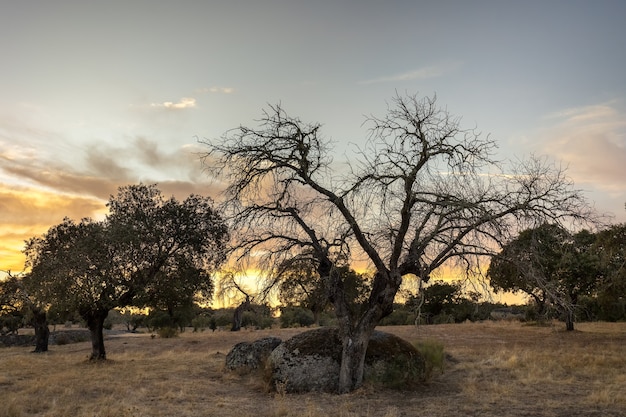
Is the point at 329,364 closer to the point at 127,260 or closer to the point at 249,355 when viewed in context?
Result: the point at 249,355

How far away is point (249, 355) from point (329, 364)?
5.94 m

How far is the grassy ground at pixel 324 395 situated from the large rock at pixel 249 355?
705 millimetres

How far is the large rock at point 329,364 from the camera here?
1698cm

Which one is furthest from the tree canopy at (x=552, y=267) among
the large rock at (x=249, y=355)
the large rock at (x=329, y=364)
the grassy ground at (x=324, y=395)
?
the large rock at (x=249, y=355)

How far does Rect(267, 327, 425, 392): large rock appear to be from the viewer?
17.0 m

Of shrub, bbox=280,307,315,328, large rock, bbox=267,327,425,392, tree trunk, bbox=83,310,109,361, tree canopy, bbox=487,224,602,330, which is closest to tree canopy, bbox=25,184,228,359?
tree trunk, bbox=83,310,109,361

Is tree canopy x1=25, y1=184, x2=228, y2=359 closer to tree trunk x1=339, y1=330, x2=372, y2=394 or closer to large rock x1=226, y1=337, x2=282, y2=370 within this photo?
large rock x1=226, y1=337, x2=282, y2=370

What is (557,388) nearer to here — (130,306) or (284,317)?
(130,306)

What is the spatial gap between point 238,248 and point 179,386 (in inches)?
228

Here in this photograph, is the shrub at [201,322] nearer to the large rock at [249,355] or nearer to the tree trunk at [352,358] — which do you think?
the large rock at [249,355]

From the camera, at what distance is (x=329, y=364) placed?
17.3 metres

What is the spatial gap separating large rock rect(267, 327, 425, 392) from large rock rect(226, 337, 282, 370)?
3.60 meters

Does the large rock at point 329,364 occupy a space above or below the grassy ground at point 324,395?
above

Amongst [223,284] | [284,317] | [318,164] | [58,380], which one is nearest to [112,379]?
[58,380]
